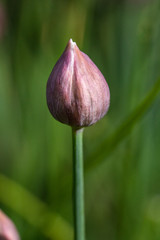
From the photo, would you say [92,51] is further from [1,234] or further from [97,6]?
[1,234]

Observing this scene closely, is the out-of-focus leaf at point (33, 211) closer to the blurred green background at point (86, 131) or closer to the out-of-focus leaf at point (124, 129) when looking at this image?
the blurred green background at point (86, 131)

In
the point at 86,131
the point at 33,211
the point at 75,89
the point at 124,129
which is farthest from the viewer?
the point at 86,131

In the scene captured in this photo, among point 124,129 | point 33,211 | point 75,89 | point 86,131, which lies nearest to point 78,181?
point 75,89

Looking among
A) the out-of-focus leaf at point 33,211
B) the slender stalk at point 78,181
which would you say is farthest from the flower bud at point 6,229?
the out-of-focus leaf at point 33,211

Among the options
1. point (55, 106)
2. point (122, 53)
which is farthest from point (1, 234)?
point (122, 53)

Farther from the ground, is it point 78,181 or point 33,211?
point 78,181

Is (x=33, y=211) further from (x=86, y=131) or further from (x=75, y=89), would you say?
(x=75, y=89)
